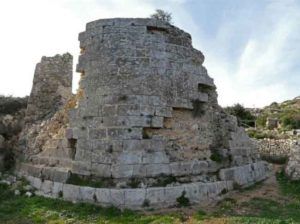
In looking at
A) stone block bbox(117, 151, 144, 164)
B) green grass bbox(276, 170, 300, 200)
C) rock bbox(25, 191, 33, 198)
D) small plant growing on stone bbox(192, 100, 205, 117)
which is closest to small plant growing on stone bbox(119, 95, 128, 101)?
stone block bbox(117, 151, 144, 164)

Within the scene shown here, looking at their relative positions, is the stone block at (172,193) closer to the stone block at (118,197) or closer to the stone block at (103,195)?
the stone block at (118,197)

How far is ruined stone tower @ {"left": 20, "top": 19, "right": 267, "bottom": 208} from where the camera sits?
10.1 m

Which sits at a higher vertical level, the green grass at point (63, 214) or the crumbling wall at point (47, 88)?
the crumbling wall at point (47, 88)

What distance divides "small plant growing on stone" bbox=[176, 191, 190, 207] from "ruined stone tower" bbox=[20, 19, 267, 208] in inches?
2.2

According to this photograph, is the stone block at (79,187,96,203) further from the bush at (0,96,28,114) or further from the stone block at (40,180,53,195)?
the bush at (0,96,28,114)

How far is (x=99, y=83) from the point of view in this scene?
10953 mm

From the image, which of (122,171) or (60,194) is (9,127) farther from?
(122,171)

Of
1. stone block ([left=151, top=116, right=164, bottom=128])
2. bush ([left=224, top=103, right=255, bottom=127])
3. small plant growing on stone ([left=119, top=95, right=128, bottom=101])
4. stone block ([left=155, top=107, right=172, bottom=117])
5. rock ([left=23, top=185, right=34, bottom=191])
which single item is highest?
bush ([left=224, top=103, right=255, bottom=127])

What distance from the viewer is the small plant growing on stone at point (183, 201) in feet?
32.6

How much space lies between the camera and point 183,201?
9.98 m

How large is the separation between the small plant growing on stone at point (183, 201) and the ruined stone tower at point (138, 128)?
5cm

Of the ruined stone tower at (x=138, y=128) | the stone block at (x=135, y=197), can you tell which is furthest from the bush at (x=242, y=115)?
the stone block at (x=135, y=197)

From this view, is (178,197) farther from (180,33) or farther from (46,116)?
(46,116)

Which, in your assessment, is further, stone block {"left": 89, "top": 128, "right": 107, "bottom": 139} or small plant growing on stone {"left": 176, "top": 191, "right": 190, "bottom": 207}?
stone block {"left": 89, "top": 128, "right": 107, "bottom": 139}
